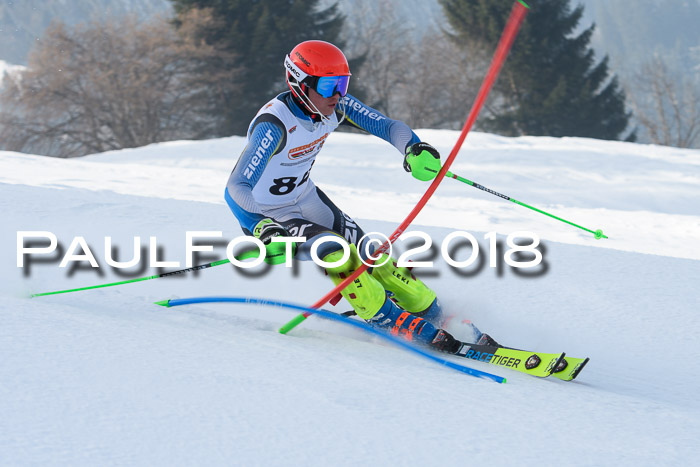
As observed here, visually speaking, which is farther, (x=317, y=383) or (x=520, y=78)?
(x=520, y=78)

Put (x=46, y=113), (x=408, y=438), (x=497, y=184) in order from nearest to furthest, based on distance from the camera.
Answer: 1. (x=408, y=438)
2. (x=497, y=184)
3. (x=46, y=113)

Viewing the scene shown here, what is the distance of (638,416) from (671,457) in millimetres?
363

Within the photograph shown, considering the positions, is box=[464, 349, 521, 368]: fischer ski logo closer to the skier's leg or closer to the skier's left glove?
the skier's leg

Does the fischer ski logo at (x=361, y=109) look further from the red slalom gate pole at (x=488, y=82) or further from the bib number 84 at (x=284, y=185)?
the red slalom gate pole at (x=488, y=82)

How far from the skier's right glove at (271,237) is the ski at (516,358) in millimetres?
920

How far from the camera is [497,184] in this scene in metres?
9.88

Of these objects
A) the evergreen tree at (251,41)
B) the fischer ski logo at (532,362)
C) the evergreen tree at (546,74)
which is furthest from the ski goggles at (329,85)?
the evergreen tree at (546,74)

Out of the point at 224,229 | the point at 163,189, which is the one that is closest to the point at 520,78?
the point at 163,189

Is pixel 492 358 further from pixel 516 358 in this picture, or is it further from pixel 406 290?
pixel 406 290

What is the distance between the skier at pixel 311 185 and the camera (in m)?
3.15

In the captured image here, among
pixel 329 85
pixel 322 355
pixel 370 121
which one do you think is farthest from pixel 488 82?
pixel 322 355

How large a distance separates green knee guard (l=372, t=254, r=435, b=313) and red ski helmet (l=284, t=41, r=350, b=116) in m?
0.84

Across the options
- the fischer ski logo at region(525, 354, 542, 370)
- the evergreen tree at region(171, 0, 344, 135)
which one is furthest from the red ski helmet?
the evergreen tree at region(171, 0, 344, 135)

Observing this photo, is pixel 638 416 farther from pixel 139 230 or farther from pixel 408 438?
pixel 139 230
